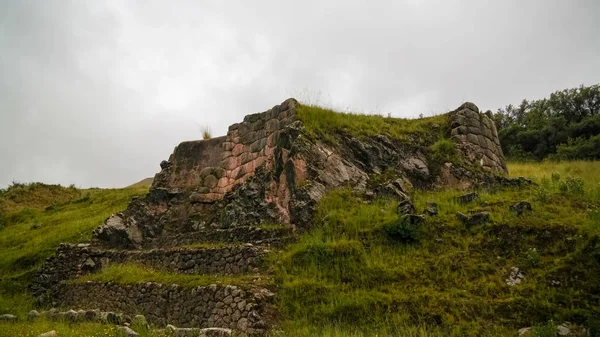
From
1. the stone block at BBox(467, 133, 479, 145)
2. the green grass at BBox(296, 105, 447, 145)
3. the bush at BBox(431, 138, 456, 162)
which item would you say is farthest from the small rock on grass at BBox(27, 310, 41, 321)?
the stone block at BBox(467, 133, 479, 145)

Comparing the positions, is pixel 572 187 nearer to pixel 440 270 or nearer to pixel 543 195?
pixel 543 195

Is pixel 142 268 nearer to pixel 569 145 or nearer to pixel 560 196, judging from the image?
pixel 560 196

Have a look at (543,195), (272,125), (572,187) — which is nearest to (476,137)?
(572,187)

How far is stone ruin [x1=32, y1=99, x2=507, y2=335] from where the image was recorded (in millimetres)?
9984

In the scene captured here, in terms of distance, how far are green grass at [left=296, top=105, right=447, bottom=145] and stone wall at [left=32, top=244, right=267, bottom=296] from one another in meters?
3.96

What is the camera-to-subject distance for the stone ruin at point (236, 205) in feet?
32.8

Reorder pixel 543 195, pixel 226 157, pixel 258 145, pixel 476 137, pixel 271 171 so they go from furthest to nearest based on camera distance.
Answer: pixel 226 157
pixel 476 137
pixel 258 145
pixel 271 171
pixel 543 195

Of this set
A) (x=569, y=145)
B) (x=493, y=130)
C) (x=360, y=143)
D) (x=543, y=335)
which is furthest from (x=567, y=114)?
(x=543, y=335)

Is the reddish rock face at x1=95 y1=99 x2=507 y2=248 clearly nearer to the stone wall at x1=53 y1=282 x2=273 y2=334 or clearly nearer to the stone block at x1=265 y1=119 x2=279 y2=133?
the stone block at x1=265 y1=119 x2=279 y2=133

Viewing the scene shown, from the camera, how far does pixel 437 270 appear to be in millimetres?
8266

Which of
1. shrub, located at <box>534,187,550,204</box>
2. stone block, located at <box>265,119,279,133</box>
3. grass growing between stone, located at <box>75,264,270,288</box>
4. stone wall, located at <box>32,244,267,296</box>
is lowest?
grass growing between stone, located at <box>75,264,270,288</box>

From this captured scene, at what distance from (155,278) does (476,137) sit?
982 centimetres

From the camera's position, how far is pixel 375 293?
8.16m

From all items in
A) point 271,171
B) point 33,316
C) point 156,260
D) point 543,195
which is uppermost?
point 271,171
